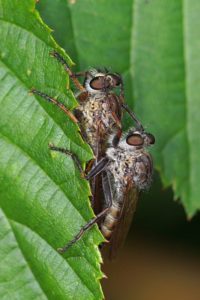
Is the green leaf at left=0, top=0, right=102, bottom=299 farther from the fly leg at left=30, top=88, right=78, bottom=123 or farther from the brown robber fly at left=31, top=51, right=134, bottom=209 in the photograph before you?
the brown robber fly at left=31, top=51, right=134, bottom=209

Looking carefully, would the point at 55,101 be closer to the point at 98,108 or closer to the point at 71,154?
the point at 71,154

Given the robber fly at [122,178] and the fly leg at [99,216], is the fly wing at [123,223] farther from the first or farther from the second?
the fly leg at [99,216]

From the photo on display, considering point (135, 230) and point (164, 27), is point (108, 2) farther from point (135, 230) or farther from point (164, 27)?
point (135, 230)

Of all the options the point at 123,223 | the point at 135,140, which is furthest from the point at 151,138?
the point at 123,223

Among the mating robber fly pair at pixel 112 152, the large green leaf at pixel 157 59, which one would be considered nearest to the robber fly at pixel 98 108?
the mating robber fly pair at pixel 112 152

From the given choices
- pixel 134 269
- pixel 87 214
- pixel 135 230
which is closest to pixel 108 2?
pixel 87 214

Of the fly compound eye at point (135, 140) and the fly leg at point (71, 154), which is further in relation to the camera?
the fly compound eye at point (135, 140)
